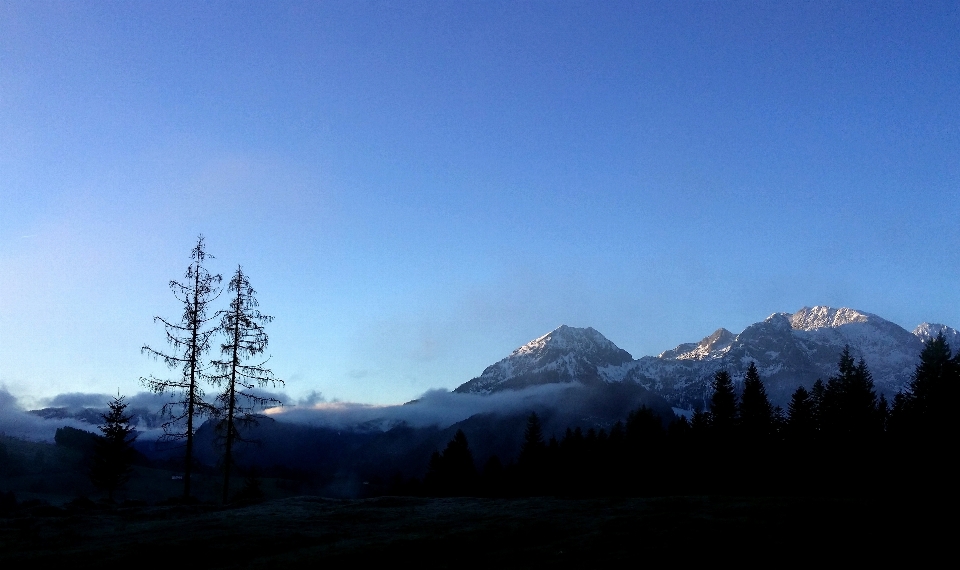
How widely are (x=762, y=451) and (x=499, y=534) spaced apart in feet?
191

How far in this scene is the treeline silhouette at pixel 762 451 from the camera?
61.2 m

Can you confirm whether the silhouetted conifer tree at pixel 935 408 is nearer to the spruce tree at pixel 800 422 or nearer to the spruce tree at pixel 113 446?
the spruce tree at pixel 800 422

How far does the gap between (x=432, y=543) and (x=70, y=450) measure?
6486 inches

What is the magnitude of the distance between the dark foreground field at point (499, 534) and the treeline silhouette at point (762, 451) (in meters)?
27.8

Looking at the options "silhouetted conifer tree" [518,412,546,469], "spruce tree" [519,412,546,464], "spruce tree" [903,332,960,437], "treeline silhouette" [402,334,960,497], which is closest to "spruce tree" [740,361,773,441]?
"treeline silhouette" [402,334,960,497]

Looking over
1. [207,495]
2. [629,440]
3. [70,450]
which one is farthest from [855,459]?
[70,450]

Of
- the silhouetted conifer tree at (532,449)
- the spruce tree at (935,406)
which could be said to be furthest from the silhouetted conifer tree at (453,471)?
the spruce tree at (935,406)

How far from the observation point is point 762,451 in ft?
242

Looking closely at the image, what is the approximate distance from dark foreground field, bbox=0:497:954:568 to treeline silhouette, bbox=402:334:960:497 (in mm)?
27774

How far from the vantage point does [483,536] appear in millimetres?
24031

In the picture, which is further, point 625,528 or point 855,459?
point 855,459

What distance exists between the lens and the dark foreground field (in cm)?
2020

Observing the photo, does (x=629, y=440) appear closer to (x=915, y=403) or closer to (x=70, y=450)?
(x=915, y=403)

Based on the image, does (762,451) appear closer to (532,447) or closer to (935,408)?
(935,408)
